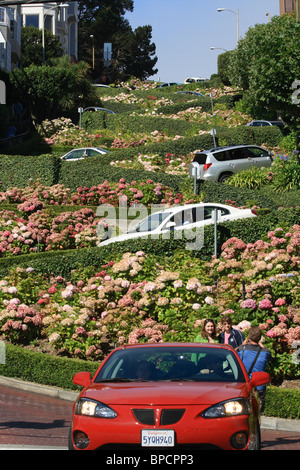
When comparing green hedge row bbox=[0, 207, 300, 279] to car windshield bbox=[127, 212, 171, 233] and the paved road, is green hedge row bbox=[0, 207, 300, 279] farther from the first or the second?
the paved road

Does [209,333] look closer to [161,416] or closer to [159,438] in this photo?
[161,416]

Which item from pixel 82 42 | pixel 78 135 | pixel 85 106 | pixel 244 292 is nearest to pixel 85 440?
pixel 244 292

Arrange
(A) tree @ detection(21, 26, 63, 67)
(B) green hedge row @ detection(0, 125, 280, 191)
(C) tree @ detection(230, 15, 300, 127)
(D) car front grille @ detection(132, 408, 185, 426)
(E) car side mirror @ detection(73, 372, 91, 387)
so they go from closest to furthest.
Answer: (D) car front grille @ detection(132, 408, 185, 426) → (E) car side mirror @ detection(73, 372, 91, 387) → (B) green hedge row @ detection(0, 125, 280, 191) → (C) tree @ detection(230, 15, 300, 127) → (A) tree @ detection(21, 26, 63, 67)

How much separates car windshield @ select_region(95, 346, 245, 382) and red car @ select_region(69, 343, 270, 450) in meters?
0.01

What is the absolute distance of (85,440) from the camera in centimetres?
716

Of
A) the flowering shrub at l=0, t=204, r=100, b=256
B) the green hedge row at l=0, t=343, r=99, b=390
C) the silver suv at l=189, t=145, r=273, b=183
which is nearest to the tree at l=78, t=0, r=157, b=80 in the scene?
the silver suv at l=189, t=145, r=273, b=183

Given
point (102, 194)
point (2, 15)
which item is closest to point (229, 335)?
point (102, 194)

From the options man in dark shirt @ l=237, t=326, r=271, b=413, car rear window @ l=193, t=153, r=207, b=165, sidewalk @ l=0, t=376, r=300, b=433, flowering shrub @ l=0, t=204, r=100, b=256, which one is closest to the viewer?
man in dark shirt @ l=237, t=326, r=271, b=413

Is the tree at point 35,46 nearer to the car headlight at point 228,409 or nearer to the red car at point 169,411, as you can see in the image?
the red car at point 169,411

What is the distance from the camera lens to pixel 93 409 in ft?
23.8

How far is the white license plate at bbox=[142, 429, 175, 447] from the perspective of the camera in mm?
6867

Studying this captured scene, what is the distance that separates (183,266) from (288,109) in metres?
25.1

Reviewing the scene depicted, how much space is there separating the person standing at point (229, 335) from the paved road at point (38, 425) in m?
1.19

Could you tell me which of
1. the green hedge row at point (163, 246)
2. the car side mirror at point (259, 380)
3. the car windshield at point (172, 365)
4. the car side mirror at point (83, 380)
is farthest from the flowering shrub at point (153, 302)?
the car side mirror at point (83, 380)
